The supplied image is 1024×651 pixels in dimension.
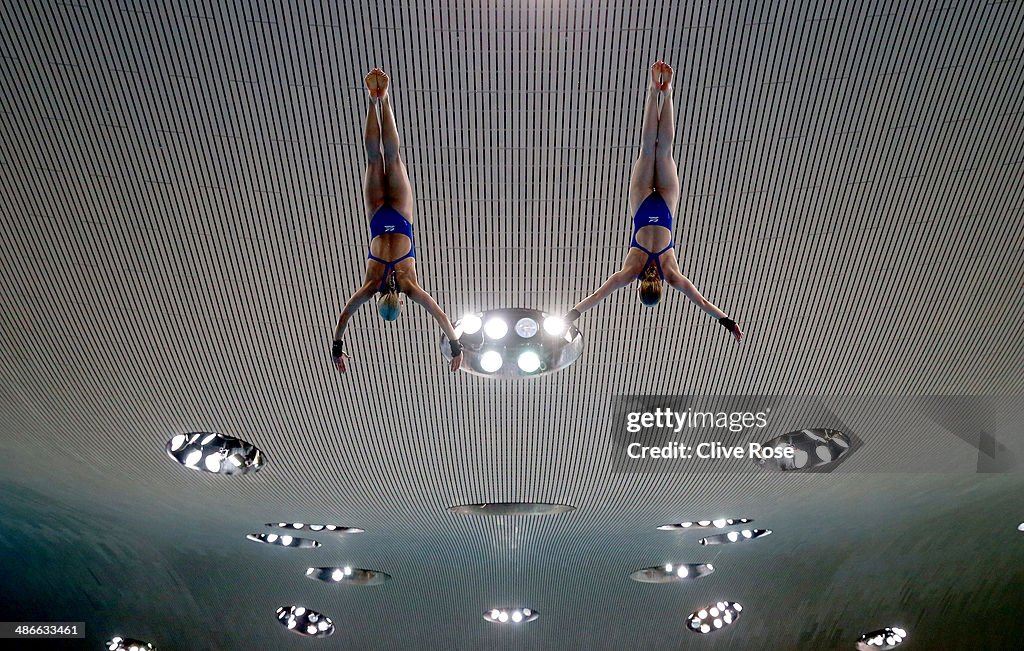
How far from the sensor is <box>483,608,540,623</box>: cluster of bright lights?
1738cm

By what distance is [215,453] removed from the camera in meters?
10.1

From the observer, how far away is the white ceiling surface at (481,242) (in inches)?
195

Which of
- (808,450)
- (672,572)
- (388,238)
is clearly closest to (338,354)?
(388,238)

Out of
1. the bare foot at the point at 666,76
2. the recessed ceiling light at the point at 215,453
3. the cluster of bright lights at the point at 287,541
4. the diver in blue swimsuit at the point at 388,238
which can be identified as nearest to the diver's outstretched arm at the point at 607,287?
the diver in blue swimsuit at the point at 388,238

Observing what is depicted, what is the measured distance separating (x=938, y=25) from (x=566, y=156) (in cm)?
268

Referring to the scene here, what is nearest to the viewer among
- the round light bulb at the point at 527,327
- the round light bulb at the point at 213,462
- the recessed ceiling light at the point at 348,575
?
the round light bulb at the point at 527,327

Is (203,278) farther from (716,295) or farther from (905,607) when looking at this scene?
(905,607)

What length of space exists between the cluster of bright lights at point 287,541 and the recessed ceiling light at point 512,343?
7.93 m

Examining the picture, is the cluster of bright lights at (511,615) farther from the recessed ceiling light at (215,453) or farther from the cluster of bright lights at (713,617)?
the recessed ceiling light at (215,453)

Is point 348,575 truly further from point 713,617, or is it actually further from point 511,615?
point 713,617

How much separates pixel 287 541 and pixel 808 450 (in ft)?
31.6

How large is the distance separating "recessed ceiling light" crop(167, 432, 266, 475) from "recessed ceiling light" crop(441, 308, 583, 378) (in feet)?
12.9

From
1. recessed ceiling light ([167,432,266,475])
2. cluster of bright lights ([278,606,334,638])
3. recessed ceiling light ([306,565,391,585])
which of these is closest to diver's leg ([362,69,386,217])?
recessed ceiling light ([167,432,266,475])

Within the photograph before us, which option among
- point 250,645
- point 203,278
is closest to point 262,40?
point 203,278
